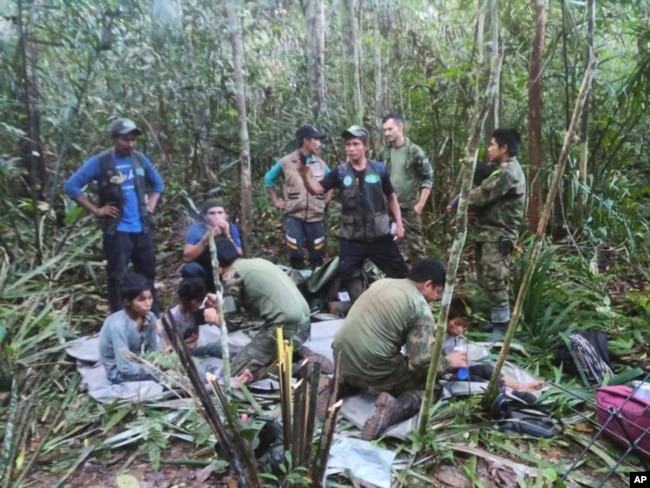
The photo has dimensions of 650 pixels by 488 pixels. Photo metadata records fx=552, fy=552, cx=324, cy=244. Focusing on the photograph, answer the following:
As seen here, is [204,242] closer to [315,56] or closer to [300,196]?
[300,196]

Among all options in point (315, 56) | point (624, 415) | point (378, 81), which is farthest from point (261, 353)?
point (378, 81)

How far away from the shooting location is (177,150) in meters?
7.43

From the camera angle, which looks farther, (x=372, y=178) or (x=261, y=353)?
(x=372, y=178)

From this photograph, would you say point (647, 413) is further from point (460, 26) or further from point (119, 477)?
point (460, 26)

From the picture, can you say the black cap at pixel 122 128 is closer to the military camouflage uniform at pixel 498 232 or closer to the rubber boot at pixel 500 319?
the military camouflage uniform at pixel 498 232

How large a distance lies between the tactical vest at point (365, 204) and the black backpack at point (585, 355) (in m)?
1.73

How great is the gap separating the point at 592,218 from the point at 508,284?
5.39 ft

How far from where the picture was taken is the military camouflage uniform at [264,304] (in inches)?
155

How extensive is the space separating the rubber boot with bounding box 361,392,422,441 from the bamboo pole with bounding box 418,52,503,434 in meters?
0.31

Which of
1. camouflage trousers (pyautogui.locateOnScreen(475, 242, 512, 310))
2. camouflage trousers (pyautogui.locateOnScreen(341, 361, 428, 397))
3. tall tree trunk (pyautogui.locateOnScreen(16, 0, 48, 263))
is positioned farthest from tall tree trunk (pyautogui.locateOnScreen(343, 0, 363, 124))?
camouflage trousers (pyautogui.locateOnScreen(341, 361, 428, 397))

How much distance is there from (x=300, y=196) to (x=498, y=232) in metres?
1.99

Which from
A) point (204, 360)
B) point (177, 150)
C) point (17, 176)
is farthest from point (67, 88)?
point (204, 360)

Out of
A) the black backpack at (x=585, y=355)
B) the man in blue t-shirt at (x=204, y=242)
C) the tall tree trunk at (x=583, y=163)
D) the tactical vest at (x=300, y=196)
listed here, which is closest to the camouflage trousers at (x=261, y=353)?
the man in blue t-shirt at (x=204, y=242)

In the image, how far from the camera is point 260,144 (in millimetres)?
7621
